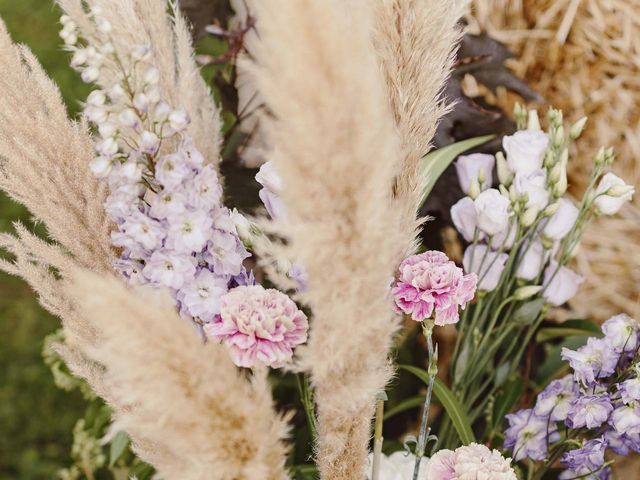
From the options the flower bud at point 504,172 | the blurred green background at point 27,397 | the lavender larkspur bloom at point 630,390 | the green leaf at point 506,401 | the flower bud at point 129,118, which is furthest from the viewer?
the blurred green background at point 27,397

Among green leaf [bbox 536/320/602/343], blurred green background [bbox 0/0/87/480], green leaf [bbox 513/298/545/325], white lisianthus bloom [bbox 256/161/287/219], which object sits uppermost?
white lisianthus bloom [bbox 256/161/287/219]

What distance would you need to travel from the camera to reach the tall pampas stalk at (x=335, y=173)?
389 mm

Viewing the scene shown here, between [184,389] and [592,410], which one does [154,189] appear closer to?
[184,389]

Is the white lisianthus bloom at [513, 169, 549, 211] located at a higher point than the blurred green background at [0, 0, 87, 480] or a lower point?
higher

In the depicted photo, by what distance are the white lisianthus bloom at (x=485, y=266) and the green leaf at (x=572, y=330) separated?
24 cm

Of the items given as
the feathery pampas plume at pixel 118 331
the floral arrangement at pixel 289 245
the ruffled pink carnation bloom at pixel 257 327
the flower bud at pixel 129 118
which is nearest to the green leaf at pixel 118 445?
the floral arrangement at pixel 289 245

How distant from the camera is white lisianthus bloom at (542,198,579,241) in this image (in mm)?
815

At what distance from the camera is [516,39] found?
112 cm

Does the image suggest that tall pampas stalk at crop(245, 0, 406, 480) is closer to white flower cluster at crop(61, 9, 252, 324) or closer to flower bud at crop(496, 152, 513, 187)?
white flower cluster at crop(61, 9, 252, 324)

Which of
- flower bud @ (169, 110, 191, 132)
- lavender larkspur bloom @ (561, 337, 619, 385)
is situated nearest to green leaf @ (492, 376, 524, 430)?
lavender larkspur bloom @ (561, 337, 619, 385)

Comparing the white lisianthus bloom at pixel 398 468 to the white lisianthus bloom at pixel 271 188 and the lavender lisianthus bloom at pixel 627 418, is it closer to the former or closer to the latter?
the lavender lisianthus bloom at pixel 627 418

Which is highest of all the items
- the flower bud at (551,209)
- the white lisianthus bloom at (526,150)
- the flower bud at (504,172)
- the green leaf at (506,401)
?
the white lisianthus bloom at (526,150)

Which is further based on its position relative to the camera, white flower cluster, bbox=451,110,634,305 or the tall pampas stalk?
white flower cluster, bbox=451,110,634,305

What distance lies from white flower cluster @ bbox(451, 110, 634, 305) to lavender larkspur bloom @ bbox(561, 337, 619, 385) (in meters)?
0.12
